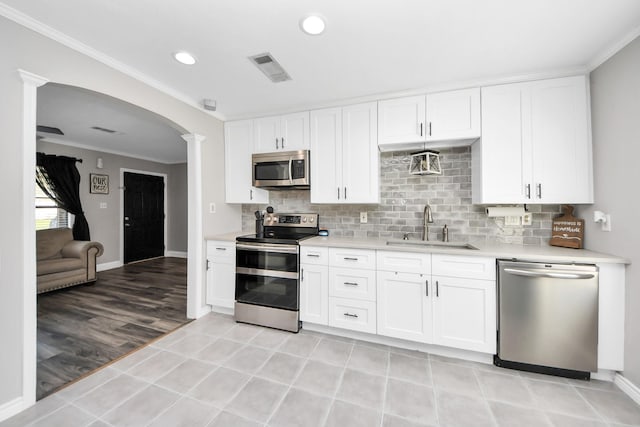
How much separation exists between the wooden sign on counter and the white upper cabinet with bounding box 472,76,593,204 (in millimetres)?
214

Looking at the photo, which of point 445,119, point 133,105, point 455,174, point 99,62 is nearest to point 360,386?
point 455,174

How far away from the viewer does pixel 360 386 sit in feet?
5.67

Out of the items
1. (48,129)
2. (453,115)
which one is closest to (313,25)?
(453,115)

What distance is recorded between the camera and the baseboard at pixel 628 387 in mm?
1577

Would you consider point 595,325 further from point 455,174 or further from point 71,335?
point 71,335

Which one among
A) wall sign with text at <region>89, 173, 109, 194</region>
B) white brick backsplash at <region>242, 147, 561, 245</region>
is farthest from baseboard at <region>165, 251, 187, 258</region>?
white brick backsplash at <region>242, 147, 561, 245</region>

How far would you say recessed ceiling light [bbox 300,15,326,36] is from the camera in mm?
1517

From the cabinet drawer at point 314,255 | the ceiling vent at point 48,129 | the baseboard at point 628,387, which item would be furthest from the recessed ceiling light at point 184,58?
the baseboard at point 628,387

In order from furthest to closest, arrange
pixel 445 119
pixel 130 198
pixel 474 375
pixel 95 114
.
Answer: pixel 130 198
pixel 95 114
pixel 445 119
pixel 474 375

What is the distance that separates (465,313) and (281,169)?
2.25 metres

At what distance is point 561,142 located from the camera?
203 cm

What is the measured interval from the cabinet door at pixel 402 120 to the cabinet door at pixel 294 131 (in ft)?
2.68

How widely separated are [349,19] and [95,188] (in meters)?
5.63

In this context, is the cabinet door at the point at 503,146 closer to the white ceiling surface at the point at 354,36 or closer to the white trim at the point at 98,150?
the white ceiling surface at the point at 354,36
